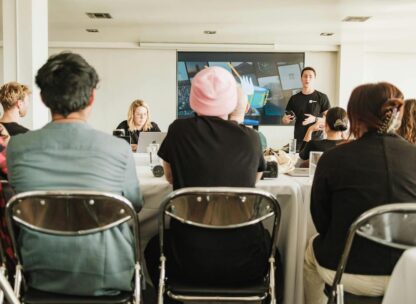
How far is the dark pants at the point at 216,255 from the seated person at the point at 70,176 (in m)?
0.17

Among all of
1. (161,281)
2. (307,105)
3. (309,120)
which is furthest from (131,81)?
(161,281)

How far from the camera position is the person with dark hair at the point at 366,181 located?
142cm

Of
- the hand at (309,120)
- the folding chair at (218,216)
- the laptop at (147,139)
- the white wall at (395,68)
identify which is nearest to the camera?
the folding chair at (218,216)

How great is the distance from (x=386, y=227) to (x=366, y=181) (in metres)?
0.19

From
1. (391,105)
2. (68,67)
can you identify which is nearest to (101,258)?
(68,67)

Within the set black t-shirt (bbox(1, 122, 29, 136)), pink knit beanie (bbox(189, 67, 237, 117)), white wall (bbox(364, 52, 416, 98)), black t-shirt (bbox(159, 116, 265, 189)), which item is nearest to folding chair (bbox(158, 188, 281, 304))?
black t-shirt (bbox(159, 116, 265, 189))

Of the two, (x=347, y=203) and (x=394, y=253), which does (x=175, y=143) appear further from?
(x=394, y=253)

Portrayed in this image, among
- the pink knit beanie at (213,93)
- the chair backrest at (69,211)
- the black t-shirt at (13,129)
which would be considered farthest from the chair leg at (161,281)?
the black t-shirt at (13,129)

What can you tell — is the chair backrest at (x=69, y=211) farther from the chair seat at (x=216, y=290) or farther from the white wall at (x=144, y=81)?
the white wall at (x=144, y=81)

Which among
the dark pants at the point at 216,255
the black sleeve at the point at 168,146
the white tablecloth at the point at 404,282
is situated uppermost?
the black sleeve at the point at 168,146

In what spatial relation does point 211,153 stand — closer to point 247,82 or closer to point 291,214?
point 291,214

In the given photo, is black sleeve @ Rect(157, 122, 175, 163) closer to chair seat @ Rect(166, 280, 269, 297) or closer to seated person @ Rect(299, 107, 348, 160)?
chair seat @ Rect(166, 280, 269, 297)

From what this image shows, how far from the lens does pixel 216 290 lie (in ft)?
4.80

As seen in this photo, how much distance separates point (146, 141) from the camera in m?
3.26
